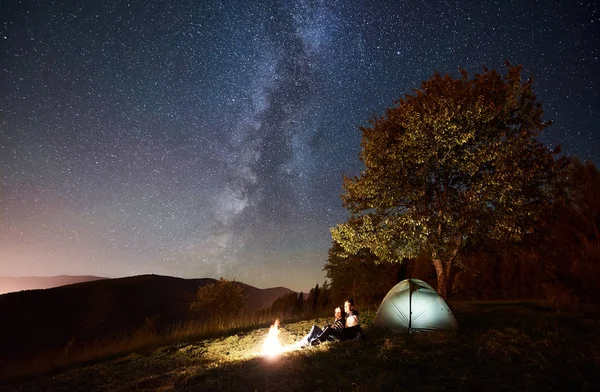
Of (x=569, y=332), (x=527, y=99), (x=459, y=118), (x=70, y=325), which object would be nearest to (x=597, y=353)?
(x=569, y=332)

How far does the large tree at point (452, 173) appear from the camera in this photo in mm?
13867

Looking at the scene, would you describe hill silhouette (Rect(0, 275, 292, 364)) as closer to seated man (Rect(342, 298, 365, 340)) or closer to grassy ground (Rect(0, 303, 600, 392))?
grassy ground (Rect(0, 303, 600, 392))

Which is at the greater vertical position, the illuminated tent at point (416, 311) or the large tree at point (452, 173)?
the large tree at point (452, 173)

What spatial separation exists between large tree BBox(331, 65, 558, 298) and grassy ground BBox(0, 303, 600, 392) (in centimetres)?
422

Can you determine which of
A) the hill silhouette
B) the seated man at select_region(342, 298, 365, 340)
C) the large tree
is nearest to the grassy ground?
the seated man at select_region(342, 298, 365, 340)

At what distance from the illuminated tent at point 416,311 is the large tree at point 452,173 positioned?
2.72 metres

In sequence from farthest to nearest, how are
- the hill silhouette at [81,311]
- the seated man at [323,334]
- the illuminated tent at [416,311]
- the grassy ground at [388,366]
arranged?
the hill silhouette at [81,311] → the illuminated tent at [416,311] → the seated man at [323,334] → the grassy ground at [388,366]

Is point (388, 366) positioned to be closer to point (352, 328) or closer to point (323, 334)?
point (352, 328)

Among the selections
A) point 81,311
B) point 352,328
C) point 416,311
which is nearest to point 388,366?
point 352,328

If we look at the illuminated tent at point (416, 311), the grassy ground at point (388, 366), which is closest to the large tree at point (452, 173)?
the illuminated tent at point (416, 311)

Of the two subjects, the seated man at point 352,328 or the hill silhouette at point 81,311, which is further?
the hill silhouette at point 81,311

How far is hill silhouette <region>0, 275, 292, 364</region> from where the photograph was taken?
167ft

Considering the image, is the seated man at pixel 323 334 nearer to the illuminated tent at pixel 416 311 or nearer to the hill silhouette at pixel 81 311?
the illuminated tent at pixel 416 311

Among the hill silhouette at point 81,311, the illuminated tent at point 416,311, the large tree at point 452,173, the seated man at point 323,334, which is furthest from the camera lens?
the hill silhouette at point 81,311
